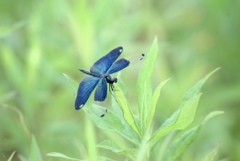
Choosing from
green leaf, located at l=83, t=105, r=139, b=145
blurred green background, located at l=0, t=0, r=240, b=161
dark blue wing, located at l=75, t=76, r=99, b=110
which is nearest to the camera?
dark blue wing, located at l=75, t=76, r=99, b=110

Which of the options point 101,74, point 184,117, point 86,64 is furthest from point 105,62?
point 86,64

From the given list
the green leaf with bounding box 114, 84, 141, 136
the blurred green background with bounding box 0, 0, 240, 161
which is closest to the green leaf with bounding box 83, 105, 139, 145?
the green leaf with bounding box 114, 84, 141, 136

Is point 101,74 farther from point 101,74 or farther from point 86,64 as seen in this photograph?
point 86,64

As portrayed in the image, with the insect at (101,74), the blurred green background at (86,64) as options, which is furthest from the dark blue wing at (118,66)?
the blurred green background at (86,64)

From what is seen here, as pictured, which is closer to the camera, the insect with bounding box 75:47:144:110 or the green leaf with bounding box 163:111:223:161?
the insect with bounding box 75:47:144:110

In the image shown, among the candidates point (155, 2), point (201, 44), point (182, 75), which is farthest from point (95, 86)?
point (155, 2)

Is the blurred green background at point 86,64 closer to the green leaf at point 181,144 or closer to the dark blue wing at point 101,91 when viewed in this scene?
the green leaf at point 181,144

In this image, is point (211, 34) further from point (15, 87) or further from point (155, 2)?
point (15, 87)

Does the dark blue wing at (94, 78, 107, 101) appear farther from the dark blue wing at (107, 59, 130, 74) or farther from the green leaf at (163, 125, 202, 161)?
the green leaf at (163, 125, 202, 161)
